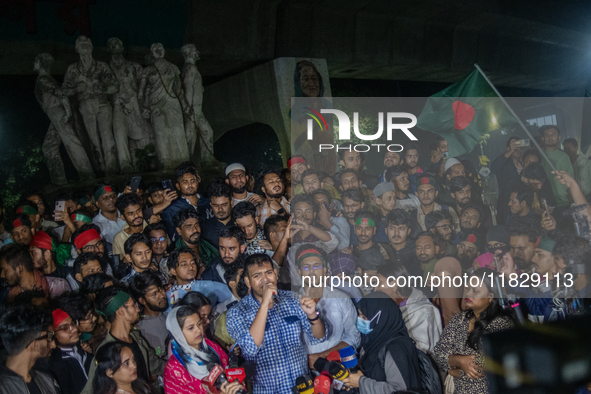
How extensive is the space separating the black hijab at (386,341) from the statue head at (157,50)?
4945mm

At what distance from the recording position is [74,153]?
7172 mm

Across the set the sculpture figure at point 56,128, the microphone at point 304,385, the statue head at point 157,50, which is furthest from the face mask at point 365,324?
the statue head at point 157,50

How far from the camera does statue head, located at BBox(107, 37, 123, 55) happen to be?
7.19 m

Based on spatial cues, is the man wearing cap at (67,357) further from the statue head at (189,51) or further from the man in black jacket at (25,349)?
the statue head at (189,51)

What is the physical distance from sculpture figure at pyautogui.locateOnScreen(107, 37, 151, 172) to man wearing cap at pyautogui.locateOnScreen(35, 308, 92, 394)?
373cm

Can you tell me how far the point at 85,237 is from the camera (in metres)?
4.95

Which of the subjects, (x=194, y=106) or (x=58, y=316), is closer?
(x=58, y=316)

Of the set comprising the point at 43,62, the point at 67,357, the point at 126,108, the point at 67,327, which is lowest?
the point at 67,357

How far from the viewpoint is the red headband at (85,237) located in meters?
4.93

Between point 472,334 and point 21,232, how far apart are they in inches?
159

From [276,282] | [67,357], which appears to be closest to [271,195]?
[276,282]

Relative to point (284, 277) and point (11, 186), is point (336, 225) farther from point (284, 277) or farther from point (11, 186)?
point (11, 186)

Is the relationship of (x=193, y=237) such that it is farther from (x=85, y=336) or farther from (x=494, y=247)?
(x=494, y=247)

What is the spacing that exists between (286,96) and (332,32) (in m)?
1.52
